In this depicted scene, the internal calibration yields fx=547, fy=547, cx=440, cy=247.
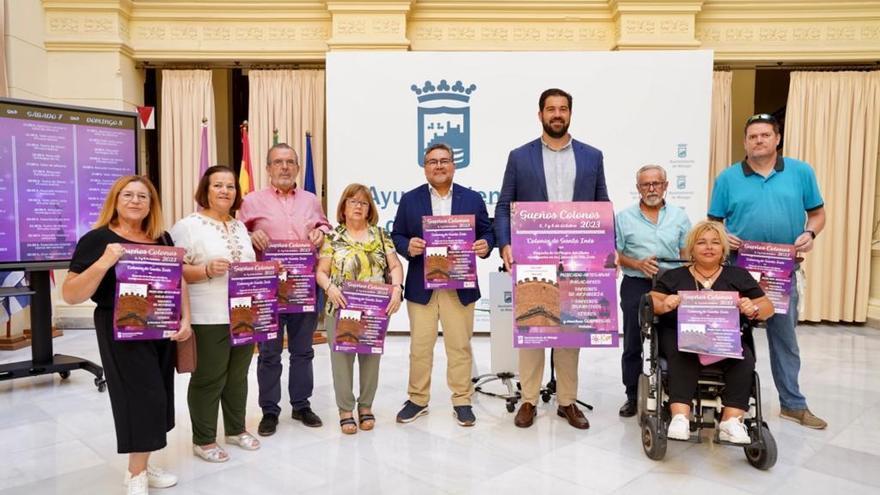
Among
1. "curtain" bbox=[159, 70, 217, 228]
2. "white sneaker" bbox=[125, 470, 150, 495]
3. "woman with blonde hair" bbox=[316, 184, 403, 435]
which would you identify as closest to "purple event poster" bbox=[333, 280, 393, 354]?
"woman with blonde hair" bbox=[316, 184, 403, 435]

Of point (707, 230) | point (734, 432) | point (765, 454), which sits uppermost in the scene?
point (707, 230)

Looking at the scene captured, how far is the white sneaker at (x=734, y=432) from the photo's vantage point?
2408mm

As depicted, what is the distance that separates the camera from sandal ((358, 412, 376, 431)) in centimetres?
302

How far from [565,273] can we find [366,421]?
1.36 m

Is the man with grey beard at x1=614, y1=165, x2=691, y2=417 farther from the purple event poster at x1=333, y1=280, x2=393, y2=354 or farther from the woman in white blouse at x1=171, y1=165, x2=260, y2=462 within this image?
the woman in white blouse at x1=171, y1=165, x2=260, y2=462

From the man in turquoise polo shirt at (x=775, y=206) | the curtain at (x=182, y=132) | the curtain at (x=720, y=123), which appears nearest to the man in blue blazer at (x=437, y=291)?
the man in turquoise polo shirt at (x=775, y=206)

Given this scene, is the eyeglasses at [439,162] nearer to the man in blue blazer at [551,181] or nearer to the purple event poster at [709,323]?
the man in blue blazer at [551,181]

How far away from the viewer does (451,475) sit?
249 cm

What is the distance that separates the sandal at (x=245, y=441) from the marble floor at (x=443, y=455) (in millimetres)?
43

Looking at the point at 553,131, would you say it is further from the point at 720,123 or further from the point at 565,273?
the point at 720,123

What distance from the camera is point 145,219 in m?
2.23

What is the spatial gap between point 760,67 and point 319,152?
198 inches

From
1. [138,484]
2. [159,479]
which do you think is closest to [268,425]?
[159,479]

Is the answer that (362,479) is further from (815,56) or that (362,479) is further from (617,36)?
(815,56)
